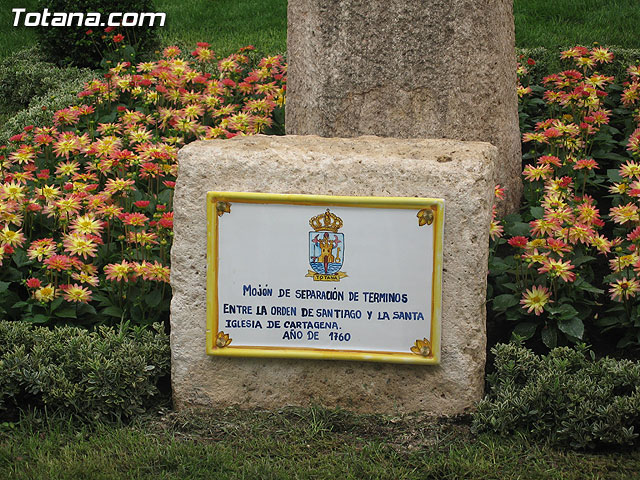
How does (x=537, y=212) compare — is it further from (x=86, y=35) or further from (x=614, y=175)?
(x=86, y=35)

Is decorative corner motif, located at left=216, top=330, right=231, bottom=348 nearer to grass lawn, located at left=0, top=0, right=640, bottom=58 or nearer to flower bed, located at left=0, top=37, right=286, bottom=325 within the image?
flower bed, located at left=0, top=37, right=286, bottom=325

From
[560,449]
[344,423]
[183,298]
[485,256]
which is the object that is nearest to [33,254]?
[183,298]

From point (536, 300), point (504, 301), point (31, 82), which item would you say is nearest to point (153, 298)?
point (504, 301)

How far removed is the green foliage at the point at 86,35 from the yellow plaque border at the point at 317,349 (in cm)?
449

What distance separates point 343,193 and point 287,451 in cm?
91

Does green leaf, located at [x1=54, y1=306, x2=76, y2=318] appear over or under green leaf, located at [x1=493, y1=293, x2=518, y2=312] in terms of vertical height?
under

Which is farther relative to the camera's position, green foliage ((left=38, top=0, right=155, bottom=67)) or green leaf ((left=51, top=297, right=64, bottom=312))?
green foliage ((left=38, top=0, right=155, bottom=67))

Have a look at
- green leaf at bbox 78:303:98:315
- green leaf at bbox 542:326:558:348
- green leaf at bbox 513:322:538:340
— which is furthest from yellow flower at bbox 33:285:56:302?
green leaf at bbox 542:326:558:348

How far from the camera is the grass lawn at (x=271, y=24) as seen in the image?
24.0 feet

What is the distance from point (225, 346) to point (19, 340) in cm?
82

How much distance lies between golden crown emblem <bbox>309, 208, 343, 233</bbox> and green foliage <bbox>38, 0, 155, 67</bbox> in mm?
4600

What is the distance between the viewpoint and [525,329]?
3406 mm

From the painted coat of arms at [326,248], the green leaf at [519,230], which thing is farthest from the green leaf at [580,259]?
the painted coat of arms at [326,248]

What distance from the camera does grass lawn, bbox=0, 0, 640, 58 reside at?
24.0 ft
